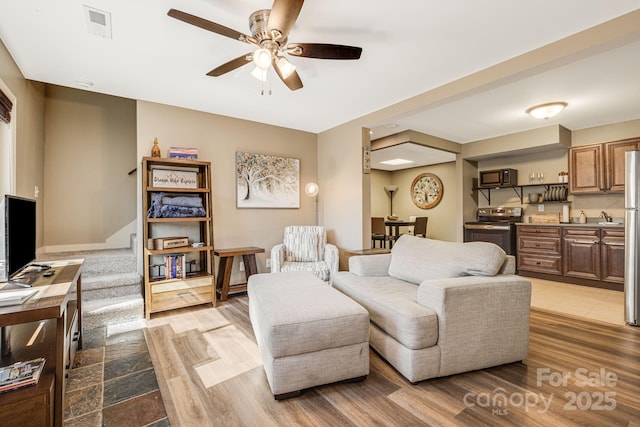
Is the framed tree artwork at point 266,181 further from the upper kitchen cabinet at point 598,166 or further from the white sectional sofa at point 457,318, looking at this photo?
the upper kitchen cabinet at point 598,166

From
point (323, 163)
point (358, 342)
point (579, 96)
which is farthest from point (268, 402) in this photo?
point (579, 96)

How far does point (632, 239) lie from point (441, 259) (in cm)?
205

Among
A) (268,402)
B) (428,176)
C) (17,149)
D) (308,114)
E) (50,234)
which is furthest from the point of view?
(428,176)

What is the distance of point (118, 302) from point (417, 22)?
145 inches

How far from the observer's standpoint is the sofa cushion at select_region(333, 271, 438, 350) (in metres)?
1.76

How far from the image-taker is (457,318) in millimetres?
1824

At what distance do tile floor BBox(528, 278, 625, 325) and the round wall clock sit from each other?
129 inches

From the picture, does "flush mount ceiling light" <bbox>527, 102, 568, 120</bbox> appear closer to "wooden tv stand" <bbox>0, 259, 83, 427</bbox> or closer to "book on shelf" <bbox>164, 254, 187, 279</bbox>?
"book on shelf" <bbox>164, 254, 187, 279</bbox>

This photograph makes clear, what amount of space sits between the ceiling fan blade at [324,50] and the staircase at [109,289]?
2.88 meters

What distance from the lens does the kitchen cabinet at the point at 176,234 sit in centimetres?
308

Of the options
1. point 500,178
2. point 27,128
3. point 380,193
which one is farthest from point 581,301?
point 27,128

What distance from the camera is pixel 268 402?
1.65 metres

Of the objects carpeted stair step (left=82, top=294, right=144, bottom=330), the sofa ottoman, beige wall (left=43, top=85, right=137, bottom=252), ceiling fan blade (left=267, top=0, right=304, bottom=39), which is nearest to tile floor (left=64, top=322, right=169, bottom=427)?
carpeted stair step (left=82, top=294, right=144, bottom=330)

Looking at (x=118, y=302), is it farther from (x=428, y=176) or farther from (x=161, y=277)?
(x=428, y=176)
